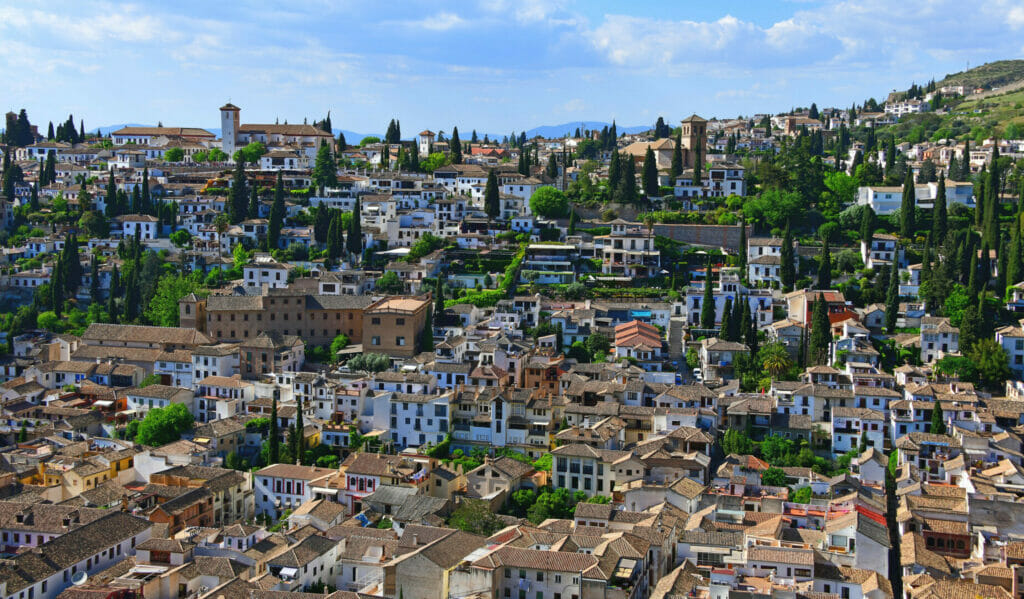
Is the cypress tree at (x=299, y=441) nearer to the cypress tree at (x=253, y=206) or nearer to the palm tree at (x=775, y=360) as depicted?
the palm tree at (x=775, y=360)

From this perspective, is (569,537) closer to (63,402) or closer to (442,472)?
(442,472)

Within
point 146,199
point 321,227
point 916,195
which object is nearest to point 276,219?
point 321,227

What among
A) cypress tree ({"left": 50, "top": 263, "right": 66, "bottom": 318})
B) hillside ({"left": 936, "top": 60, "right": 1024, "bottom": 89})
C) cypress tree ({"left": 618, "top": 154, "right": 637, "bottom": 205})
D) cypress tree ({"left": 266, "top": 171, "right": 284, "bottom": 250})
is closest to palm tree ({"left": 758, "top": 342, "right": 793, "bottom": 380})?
cypress tree ({"left": 618, "top": 154, "right": 637, "bottom": 205})

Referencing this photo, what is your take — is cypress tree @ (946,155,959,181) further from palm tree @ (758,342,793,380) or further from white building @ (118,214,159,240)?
white building @ (118,214,159,240)

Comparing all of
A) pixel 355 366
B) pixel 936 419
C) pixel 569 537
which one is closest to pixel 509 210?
pixel 355 366

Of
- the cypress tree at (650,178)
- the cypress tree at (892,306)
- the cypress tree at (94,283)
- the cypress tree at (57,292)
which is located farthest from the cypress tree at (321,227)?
the cypress tree at (892,306)

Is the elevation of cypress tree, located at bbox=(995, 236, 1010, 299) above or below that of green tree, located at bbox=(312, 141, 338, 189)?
below
